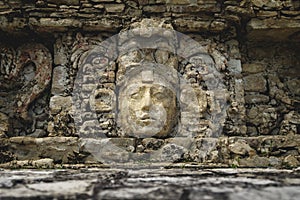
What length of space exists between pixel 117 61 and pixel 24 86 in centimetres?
114

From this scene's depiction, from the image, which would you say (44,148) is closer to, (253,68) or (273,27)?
(253,68)

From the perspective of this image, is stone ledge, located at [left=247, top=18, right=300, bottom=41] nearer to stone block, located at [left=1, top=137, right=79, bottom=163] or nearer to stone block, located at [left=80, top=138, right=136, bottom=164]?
stone block, located at [left=80, top=138, right=136, bottom=164]

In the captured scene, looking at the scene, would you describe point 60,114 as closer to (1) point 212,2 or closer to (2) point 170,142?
(2) point 170,142

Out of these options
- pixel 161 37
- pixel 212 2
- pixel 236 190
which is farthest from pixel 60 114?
pixel 236 190

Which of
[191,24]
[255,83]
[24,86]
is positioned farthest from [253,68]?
[24,86]

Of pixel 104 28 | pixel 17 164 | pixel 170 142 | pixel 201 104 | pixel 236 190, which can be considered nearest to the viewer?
pixel 236 190

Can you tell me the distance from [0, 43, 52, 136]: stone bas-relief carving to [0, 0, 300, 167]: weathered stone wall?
0.04ft

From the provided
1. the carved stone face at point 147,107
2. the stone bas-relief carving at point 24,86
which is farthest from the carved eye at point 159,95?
the stone bas-relief carving at point 24,86

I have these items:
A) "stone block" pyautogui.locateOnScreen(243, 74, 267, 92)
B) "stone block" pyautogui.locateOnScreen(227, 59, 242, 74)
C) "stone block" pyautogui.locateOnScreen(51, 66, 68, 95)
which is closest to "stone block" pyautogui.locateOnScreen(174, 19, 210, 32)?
"stone block" pyautogui.locateOnScreen(227, 59, 242, 74)

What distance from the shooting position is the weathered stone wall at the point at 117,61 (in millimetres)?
3535

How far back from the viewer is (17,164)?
2961 mm

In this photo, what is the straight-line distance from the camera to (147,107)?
3.24m

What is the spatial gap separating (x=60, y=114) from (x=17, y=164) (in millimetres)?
709

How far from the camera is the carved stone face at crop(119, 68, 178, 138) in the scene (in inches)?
128
